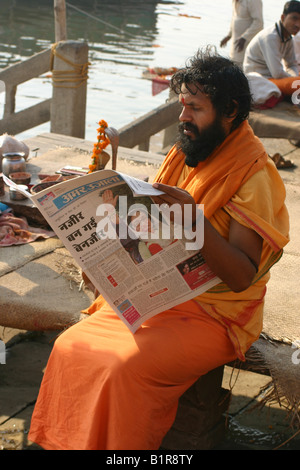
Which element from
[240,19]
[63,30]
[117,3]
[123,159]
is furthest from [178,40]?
[123,159]

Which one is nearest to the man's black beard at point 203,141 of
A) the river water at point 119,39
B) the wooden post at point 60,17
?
the wooden post at point 60,17

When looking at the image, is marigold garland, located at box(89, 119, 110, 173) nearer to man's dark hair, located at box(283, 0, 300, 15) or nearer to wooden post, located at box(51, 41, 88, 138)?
wooden post, located at box(51, 41, 88, 138)

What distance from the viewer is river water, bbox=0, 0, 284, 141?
12070 millimetres

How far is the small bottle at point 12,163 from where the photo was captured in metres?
4.11

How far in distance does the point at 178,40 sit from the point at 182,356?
19.3 meters

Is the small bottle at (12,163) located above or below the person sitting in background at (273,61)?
below

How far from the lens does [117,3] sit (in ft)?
89.8

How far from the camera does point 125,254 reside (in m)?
2.35

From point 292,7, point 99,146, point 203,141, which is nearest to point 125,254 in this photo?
point 203,141

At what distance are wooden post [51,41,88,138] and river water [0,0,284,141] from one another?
3587mm

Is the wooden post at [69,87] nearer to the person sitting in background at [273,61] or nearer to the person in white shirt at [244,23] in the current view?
the person sitting in background at [273,61]

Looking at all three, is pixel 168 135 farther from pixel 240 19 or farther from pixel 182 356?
pixel 182 356

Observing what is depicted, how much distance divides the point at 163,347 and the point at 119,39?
18.6 m

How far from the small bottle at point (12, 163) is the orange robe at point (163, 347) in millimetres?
1809
